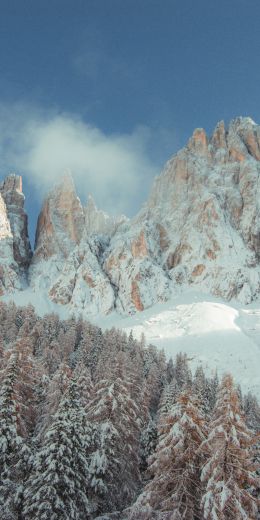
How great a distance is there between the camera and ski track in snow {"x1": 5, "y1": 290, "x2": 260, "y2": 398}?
83.6m

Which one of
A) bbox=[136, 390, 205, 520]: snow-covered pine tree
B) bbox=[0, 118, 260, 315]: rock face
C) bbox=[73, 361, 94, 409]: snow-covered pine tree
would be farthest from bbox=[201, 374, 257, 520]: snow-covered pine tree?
bbox=[0, 118, 260, 315]: rock face

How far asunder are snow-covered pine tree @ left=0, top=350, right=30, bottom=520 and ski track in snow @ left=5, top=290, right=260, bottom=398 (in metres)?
56.2

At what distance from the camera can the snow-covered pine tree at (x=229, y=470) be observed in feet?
44.7

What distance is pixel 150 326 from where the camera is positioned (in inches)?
4692

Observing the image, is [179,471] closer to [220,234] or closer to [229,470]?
[229,470]

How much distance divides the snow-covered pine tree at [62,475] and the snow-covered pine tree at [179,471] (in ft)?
15.9

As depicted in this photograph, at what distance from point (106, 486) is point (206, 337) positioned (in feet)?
266

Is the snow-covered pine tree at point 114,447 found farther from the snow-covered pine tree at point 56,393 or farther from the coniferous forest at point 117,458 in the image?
the snow-covered pine tree at point 56,393

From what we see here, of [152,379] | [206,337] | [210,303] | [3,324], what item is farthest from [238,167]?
[152,379]

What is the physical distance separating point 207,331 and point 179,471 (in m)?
90.8

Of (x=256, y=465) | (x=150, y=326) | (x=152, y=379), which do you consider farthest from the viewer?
(x=150, y=326)

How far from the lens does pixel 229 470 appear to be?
47.5 feet

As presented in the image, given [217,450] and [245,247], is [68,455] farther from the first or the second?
[245,247]

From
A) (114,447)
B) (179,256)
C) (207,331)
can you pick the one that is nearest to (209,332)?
(207,331)
